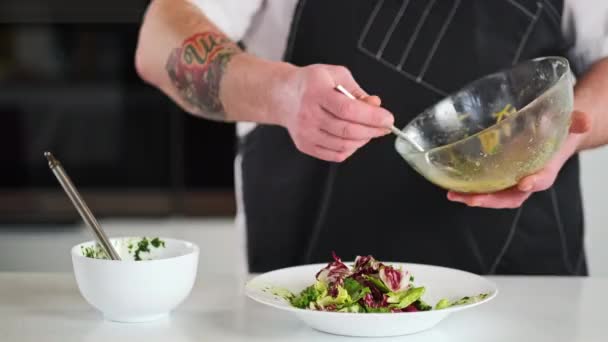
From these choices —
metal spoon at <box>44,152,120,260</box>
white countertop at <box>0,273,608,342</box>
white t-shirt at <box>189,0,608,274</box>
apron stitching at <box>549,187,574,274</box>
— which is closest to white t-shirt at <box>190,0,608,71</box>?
white t-shirt at <box>189,0,608,274</box>

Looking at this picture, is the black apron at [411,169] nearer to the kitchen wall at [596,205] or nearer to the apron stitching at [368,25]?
the apron stitching at [368,25]

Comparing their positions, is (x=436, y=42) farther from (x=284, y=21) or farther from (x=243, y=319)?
(x=243, y=319)

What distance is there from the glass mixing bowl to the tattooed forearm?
29 centimetres

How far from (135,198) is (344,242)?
117 centimetres

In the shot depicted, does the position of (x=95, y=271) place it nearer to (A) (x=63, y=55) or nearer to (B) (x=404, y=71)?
(B) (x=404, y=71)

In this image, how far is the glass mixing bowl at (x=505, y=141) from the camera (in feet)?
3.69

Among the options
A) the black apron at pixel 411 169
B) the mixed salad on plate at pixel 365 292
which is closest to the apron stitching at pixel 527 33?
the black apron at pixel 411 169

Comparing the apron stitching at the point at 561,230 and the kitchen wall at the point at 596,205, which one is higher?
the apron stitching at the point at 561,230

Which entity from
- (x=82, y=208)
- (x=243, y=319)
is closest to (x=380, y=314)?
(x=243, y=319)

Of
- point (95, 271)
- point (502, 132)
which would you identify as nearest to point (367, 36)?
point (502, 132)

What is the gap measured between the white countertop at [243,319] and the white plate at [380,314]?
0.02m

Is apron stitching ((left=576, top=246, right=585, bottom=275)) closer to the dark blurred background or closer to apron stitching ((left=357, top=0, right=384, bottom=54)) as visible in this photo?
apron stitching ((left=357, top=0, right=384, bottom=54))

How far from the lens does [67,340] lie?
1.01 m

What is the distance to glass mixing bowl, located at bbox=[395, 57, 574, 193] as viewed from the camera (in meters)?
1.12
